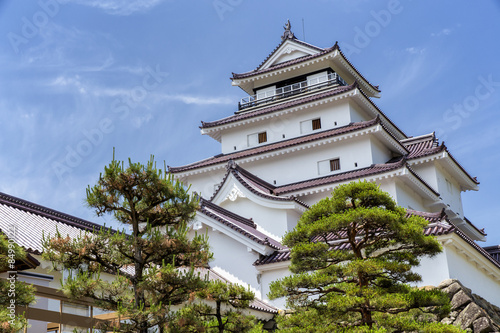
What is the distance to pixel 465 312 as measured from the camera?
57.7ft

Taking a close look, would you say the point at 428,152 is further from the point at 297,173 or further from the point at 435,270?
the point at 435,270

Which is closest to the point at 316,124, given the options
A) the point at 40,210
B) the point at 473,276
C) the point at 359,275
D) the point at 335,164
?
the point at 335,164

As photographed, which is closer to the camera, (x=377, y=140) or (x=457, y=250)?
(x=457, y=250)

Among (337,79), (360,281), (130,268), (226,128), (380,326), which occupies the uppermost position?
(337,79)

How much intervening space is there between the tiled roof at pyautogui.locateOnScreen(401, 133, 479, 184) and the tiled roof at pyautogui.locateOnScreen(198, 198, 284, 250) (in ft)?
31.2

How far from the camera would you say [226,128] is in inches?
1244

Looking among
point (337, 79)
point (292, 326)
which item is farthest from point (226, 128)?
point (292, 326)

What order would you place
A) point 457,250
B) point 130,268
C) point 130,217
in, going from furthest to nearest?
point 457,250
point 130,268
point 130,217

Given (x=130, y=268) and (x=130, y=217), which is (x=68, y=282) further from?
(x=130, y=268)

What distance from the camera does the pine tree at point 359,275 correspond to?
1231 cm

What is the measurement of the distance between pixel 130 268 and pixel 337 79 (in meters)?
18.8

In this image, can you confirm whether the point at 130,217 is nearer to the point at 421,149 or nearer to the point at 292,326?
the point at 292,326

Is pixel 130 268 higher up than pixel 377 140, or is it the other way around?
pixel 377 140

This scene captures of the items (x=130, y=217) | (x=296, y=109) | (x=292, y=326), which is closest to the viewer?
(x=130, y=217)
